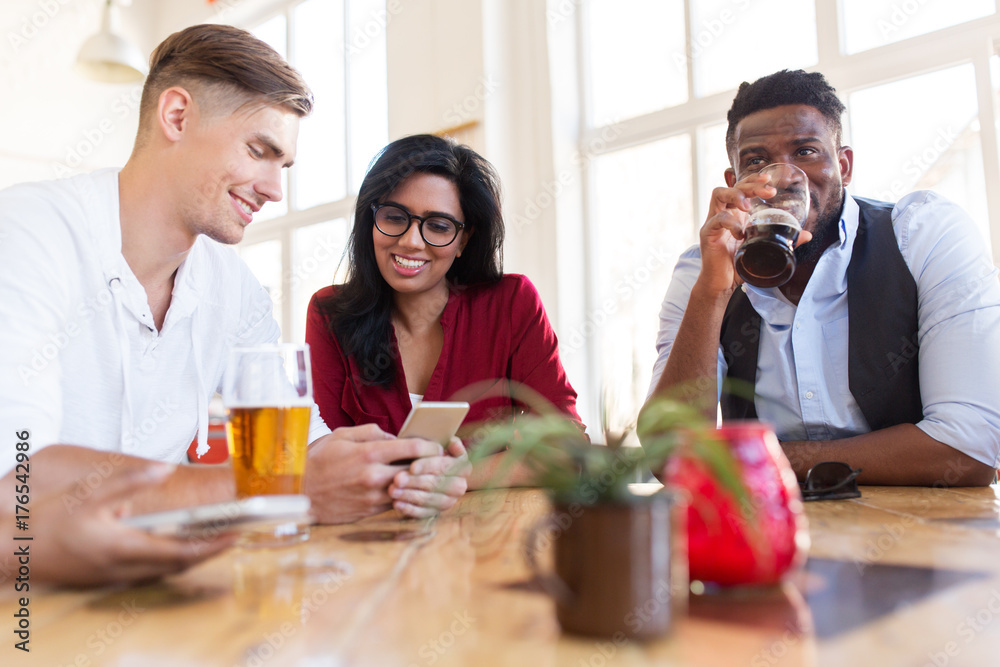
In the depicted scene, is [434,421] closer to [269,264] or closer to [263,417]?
[263,417]

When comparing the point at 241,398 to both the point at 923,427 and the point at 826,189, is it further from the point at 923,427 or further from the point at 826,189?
the point at 826,189

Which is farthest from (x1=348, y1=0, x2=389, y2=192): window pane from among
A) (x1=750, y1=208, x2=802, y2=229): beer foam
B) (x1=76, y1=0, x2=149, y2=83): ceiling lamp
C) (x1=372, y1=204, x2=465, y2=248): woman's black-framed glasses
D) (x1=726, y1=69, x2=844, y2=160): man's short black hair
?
(x1=750, y1=208, x2=802, y2=229): beer foam

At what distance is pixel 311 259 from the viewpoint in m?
5.86

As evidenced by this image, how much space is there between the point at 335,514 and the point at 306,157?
5368 mm

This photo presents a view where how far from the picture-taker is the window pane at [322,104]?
18.7ft

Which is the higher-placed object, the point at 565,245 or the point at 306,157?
the point at 306,157

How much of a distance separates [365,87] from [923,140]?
3874 mm

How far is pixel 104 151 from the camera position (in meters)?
7.04

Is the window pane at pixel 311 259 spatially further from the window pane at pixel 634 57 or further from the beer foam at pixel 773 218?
the beer foam at pixel 773 218

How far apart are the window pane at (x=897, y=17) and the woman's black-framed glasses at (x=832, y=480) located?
251cm

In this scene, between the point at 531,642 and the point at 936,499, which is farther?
the point at 936,499

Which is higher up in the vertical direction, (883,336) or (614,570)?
(883,336)

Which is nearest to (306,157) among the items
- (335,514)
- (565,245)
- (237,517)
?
(565,245)

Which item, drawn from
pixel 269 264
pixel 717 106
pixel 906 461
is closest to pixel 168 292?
pixel 906 461
